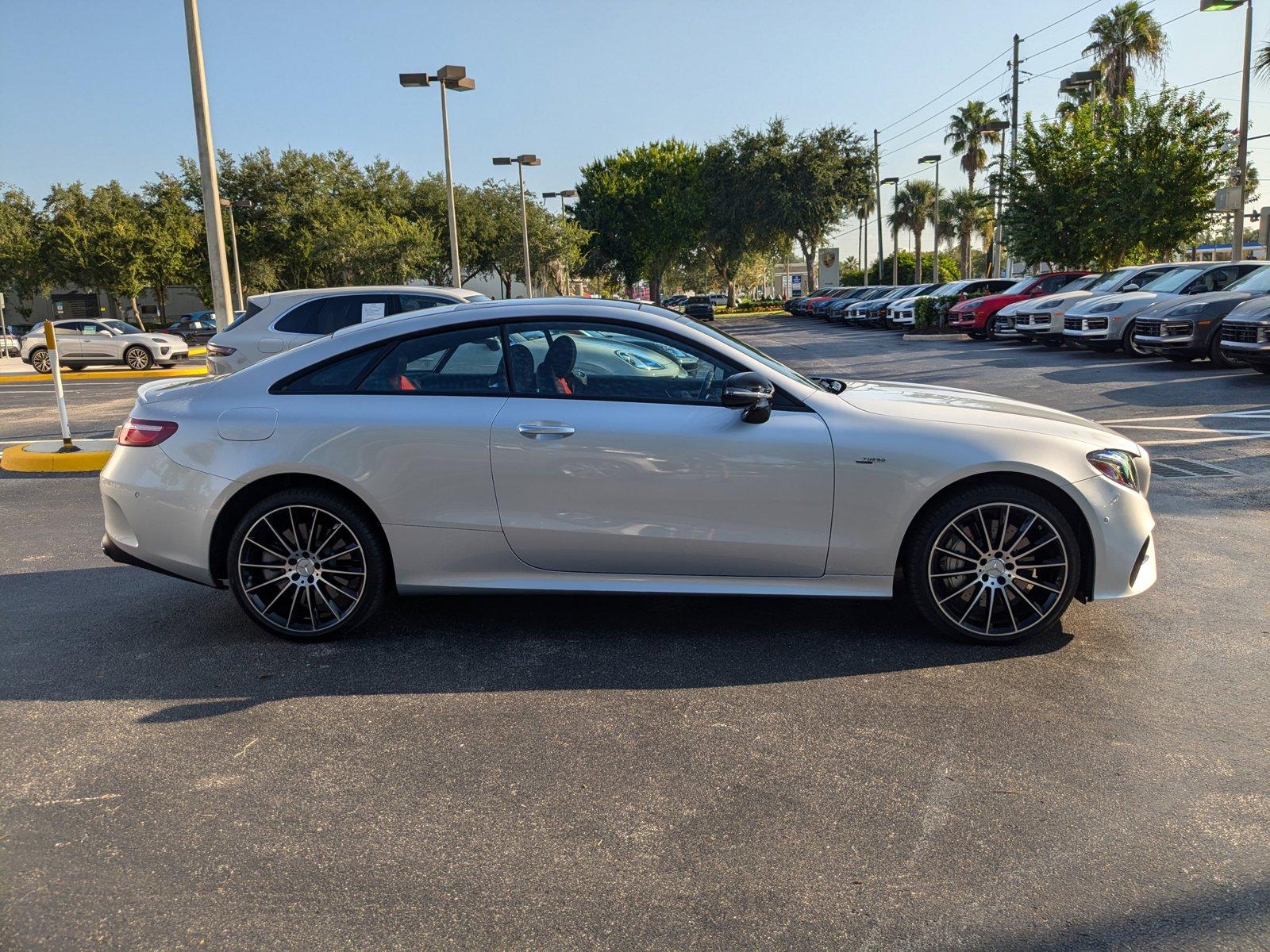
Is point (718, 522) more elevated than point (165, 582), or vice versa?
point (718, 522)

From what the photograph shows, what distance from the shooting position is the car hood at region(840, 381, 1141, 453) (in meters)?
4.54

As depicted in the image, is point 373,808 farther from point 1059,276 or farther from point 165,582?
point 1059,276

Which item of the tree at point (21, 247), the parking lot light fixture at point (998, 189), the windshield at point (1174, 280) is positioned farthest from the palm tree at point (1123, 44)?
the tree at point (21, 247)

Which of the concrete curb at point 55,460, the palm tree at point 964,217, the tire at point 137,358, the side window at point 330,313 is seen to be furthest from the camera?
the palm tree at point 964,217

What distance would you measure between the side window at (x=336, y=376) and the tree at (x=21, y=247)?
57.0 meters

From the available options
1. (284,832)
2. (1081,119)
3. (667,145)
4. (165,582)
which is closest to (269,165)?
(667,145)

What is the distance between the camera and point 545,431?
450 cm

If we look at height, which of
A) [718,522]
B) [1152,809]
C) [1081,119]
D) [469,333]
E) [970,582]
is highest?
[1081,119]

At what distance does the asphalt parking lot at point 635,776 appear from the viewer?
8.75 ft

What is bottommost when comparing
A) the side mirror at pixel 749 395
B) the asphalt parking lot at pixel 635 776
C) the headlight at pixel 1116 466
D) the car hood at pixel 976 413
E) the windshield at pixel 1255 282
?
the asphalt parking lot at pixel 635 776

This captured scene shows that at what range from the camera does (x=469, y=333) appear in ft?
15.5

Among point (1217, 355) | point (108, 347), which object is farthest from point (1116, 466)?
point (108, 347)

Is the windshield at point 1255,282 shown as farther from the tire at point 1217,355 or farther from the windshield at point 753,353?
the windshield at point 753,353

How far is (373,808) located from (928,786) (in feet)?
5.85
